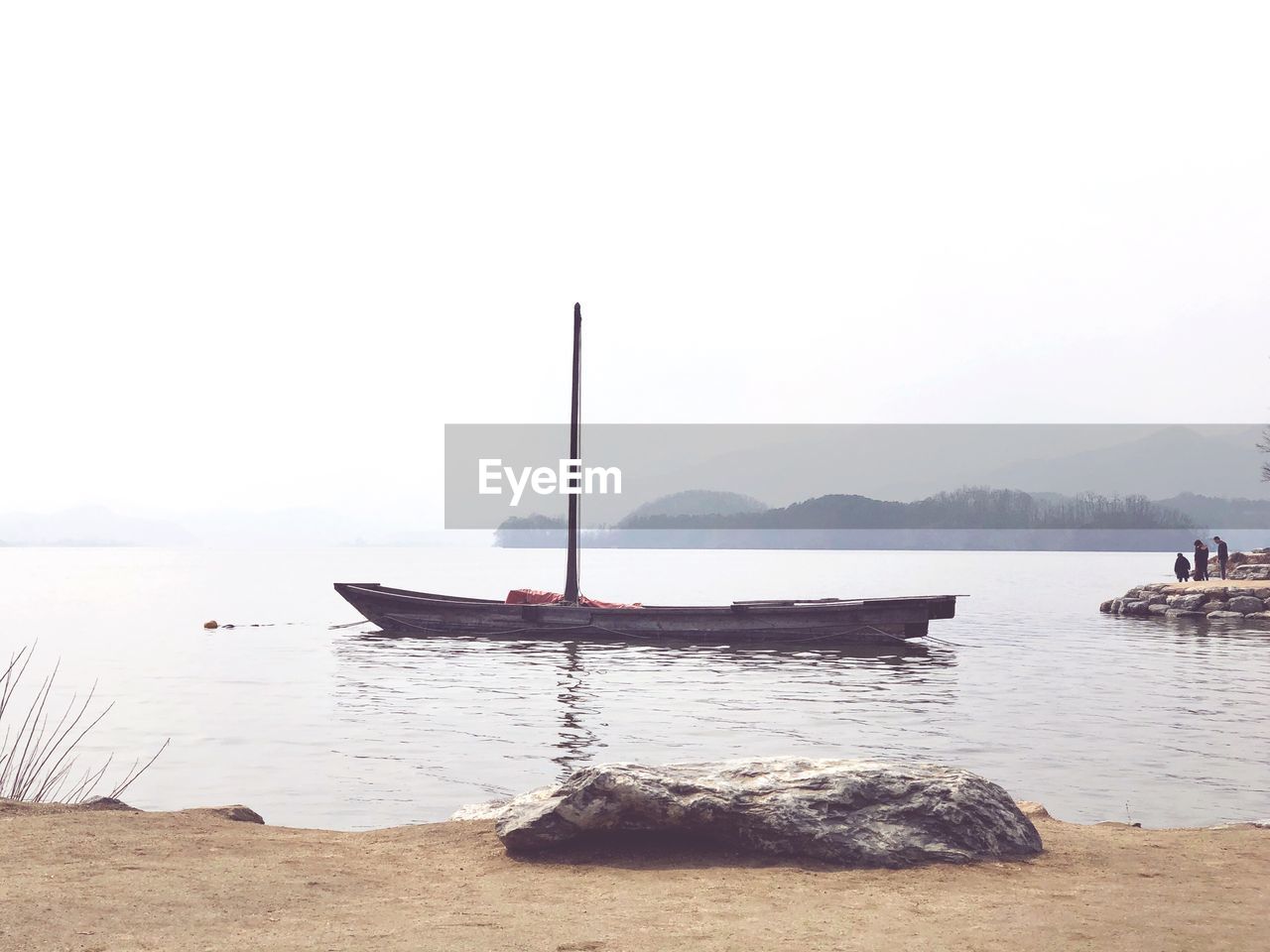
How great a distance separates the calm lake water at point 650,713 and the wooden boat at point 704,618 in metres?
0.87

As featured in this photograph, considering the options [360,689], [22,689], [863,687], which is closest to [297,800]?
[360,689]

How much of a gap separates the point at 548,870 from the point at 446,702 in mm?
17840

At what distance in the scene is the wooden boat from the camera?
3603 cm

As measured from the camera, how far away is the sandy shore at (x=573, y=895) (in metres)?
5.80

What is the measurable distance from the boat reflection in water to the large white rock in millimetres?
6143

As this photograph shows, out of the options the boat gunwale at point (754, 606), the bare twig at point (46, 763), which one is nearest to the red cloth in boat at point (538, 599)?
the boat gunwale at point (754, 606)

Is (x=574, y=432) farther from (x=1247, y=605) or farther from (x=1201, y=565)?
(x=1201, y=565)

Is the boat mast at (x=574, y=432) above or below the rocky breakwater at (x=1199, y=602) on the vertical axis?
above

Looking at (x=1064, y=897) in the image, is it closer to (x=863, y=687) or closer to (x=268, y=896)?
(x=268, y=896)

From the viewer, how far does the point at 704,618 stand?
36.3m

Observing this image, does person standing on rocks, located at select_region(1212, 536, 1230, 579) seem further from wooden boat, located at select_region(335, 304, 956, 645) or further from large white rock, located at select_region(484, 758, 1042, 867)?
large white rock, located at select_region(484, 758, 1042, 867)

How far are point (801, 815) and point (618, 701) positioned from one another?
17684 millimetres

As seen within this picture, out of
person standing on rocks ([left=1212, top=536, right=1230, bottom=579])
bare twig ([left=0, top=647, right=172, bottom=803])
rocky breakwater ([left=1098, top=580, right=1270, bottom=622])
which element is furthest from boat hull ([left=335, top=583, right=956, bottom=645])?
person standing on rocks ([left=1212, top=536, right=1230, bottom=579])

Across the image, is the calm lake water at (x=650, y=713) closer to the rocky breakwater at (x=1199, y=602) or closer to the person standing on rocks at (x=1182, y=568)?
the rocky breakwater at (x=1199, y=602)
